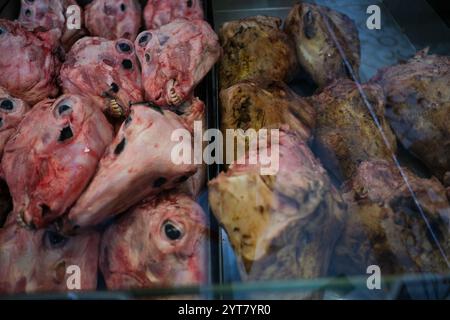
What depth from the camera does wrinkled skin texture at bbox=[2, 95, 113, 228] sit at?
3.29 ft

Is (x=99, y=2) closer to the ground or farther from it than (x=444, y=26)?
farther from it

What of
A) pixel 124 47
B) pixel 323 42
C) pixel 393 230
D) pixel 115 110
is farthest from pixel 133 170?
pixel 323 42

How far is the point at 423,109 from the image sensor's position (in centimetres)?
140

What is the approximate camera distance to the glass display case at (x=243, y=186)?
980mm

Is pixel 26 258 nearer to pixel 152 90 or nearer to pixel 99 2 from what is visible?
pixel 152 90

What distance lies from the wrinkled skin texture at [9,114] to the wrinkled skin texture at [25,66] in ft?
0.29

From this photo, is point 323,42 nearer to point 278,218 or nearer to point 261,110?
point 261,110

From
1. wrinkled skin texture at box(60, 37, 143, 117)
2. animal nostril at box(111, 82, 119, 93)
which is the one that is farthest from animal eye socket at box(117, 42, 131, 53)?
animal nostril at box(111, 82, 119, 93)

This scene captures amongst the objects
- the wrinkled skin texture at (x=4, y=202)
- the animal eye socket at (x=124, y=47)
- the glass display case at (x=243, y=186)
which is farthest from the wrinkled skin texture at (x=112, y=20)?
the wrinkled skin texture at (x=4, y=202)

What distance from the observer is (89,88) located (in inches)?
51.0

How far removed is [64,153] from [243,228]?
454mm

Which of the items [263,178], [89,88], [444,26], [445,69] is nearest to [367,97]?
[445,69]

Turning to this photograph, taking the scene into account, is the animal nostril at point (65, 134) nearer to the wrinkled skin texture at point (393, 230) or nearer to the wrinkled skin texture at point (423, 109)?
the wrinkled skin texture at point (393, 230)

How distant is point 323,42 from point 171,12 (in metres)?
0.56
